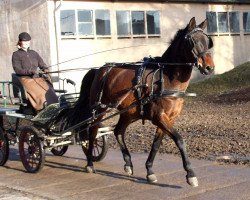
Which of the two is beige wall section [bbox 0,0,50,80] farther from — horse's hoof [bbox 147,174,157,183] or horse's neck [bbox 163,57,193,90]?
horse's neck [bbox 163,57,193,90]

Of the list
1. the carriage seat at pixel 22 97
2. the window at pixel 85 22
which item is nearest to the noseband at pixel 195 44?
the carriage seat at pixel 22 97

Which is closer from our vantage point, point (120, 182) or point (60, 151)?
point (120, 182)

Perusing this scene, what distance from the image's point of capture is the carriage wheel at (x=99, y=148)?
9297 mm

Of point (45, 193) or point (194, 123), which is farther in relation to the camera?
point (194, 123)

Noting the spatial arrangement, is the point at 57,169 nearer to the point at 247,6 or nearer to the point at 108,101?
the point at 108,101

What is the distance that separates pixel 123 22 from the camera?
26297 millimetres

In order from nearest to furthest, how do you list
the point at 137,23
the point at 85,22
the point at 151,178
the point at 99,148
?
1. the point at 151,178
2. the point at 99,148
3. the point at 85,22
4. the point at 137,23

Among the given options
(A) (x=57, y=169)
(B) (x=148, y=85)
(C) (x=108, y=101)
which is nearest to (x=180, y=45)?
(B) (x=148, y=85)

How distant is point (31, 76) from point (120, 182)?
288 cm

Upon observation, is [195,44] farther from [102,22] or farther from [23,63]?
[102,22]

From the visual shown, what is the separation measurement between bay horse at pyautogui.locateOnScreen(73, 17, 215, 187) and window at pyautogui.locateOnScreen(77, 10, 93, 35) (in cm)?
1676

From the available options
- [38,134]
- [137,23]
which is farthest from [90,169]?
[137,23]

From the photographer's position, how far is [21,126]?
959cm

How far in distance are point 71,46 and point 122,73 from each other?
55.5 ft
